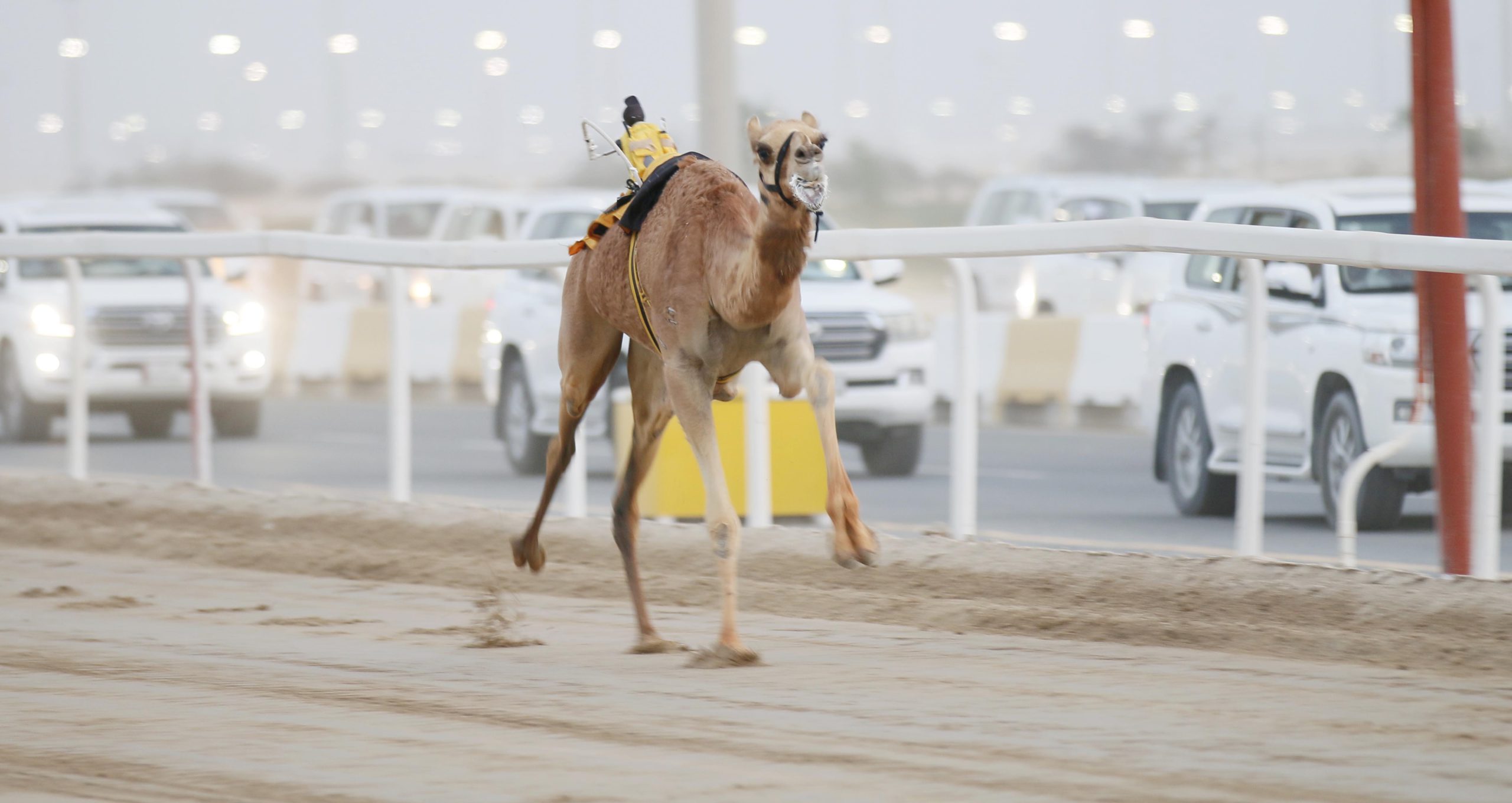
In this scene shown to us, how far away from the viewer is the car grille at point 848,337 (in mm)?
15859

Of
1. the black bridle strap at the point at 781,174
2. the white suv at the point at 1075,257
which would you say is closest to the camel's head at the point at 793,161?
the black bridle strap at the point at 781,174

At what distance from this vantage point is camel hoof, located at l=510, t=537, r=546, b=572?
8.71 m

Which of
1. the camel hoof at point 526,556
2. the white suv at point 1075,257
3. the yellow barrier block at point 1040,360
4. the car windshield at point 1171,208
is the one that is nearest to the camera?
the camel hoof at point 526,556

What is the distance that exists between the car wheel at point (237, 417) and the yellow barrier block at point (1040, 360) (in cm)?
500

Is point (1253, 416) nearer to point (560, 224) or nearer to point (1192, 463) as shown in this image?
point (1192, 463)

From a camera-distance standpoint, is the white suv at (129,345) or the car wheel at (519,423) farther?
the car wheel at (519,423)

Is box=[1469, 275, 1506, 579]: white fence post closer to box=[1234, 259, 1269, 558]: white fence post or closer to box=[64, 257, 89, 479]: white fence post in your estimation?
box=[1234, 259, 1269, 558]: white fence post

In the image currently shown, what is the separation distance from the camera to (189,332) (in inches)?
532

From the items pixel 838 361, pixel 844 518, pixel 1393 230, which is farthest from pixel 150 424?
pixel 844 518

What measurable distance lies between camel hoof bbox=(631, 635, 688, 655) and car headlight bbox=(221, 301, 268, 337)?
21.8ft

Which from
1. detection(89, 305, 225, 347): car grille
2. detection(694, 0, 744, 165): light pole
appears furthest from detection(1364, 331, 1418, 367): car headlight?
detection(89, 305, 225, 347): car grille

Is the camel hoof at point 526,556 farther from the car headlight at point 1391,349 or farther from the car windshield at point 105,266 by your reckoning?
the car windshield at point 105,266

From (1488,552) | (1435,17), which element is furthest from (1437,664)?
(1435,17)

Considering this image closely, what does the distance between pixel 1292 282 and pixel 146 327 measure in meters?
→ 8.35
